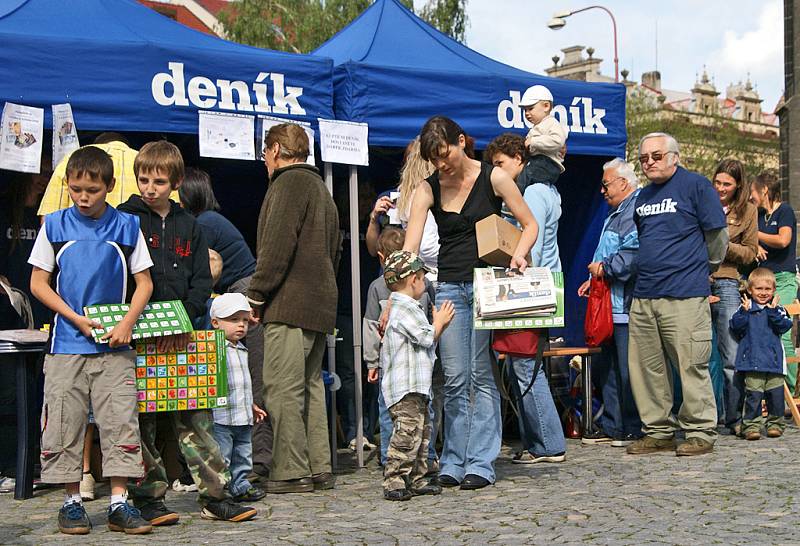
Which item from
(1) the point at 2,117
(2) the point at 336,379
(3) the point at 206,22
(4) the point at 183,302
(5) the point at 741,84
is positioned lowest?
(2) the point at 336,379

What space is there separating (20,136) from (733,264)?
198 inches

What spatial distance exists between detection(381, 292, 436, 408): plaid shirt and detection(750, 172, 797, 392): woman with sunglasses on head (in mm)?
3859

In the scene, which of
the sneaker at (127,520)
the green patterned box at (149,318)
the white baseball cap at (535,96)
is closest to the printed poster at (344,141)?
the white baseball cap at (535,96)

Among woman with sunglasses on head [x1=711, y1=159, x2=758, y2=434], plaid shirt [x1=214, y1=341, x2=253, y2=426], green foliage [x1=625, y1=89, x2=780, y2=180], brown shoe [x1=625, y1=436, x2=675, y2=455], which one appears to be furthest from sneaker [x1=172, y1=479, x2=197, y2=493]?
green foliage [x1=625, y1=89, x2=780, y2=180]

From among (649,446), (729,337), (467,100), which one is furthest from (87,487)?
(729,337)

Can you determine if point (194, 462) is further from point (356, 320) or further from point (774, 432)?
point (774, 432)

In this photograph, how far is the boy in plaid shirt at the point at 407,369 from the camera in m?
6.08

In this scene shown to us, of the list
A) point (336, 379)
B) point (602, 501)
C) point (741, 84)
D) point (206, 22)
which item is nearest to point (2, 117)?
point (336, 379)

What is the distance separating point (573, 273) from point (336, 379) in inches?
123

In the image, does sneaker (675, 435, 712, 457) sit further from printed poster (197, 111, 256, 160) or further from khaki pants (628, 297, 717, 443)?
printed poster (197, 111, 256, 160)

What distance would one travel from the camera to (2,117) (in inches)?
253

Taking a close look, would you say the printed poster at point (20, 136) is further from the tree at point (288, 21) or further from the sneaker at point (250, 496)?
the tree at point (288, 21)

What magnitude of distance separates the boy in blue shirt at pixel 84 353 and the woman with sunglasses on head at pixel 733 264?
4928mm

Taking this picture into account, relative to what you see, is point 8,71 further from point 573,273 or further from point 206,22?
point 206,22
